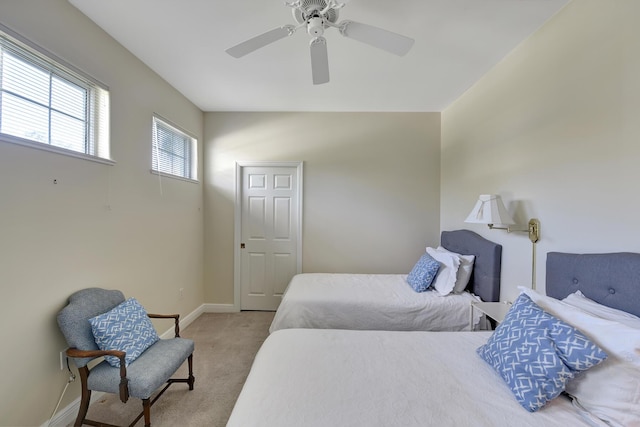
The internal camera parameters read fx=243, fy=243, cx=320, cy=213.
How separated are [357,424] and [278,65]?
2.58 meters

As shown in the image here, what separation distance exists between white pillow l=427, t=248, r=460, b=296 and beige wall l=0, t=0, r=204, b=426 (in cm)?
281

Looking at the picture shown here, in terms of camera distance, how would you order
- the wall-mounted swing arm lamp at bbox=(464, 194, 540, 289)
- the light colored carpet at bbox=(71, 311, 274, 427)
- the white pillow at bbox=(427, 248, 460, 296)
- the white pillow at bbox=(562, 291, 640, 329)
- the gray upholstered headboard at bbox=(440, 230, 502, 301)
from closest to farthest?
1. the white pillow at bbox=(562, 291, 640, 329)
2. the light colored carpet at bbox=(71, 311, 274, 427)
3. the wall-mounted swing arm lamp at bbox=(464, 194, 540, 289)
4. the gray upholstered headboard at bbox=(440, 230, 502, 301)
5. the white pillow at bbox=(427, 248, 460, 296)

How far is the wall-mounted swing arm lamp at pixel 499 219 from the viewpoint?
1767mm

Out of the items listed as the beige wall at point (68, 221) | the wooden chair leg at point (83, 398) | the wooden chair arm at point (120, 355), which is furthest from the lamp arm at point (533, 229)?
the beige wall at point (68, 221)

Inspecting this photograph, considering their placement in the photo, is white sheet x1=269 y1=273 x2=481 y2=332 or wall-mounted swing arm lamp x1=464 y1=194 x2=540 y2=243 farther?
white sheet x1=269 y1=273 x2=481 y2=332

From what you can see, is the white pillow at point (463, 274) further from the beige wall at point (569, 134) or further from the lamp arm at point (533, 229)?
the lamp arm at point (533, 229)

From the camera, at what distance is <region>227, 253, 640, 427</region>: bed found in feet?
3.09

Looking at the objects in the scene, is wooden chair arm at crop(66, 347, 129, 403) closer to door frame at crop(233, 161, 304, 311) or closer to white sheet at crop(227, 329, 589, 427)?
white sheet at crop(227, 329, 589, 427)

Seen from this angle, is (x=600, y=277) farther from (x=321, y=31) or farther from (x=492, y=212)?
A: (x=321, y=31)

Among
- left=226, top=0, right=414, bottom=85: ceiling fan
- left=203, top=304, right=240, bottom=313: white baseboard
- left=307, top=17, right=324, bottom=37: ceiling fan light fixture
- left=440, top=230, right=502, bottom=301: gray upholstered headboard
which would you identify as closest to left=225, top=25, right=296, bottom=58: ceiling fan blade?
left=226, top=0, right=414, bottom=85: ceiling fan

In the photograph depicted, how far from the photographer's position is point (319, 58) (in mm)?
1584

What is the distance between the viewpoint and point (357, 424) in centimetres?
92

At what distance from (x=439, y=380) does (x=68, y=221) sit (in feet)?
7.79

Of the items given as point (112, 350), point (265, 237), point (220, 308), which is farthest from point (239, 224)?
point (112, 350)
